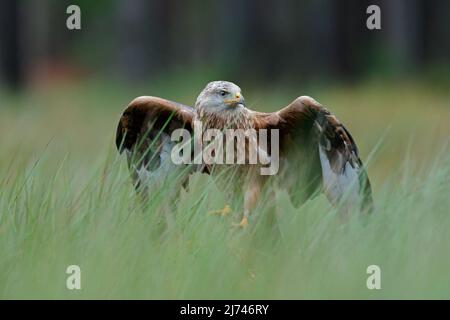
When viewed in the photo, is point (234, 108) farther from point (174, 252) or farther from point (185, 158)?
point (174, 252)

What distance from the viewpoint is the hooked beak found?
587 centimetres

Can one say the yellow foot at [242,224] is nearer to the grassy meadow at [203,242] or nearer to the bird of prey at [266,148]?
the grassy meadow at [203,242]

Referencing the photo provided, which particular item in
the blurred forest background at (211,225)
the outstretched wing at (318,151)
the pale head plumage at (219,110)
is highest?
the pale head plumage at (219,110)

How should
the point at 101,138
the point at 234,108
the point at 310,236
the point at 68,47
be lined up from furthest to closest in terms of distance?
the point at 68,47 < the point at 101,138 < the point at 234,108 < the point at 310,236

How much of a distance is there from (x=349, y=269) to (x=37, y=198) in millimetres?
1518

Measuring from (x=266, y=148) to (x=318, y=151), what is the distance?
0.92 ft

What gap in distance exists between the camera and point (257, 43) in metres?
27.3

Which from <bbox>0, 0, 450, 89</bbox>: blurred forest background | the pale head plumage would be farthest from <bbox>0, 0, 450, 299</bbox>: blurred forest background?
<bbox>0, 0, 450, 89</bbox>: blurred forest background

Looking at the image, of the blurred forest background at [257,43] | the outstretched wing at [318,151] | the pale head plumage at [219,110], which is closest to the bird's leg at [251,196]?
the outstretched wing at [318,151]

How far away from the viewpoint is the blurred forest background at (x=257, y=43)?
22.3 meters

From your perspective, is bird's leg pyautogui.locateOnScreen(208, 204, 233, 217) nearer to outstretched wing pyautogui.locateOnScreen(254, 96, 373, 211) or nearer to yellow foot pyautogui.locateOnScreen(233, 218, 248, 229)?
yellow foot pyautogui.locateOnScreen(233, 218, 248, 229)

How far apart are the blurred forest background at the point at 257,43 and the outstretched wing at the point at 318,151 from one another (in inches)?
580

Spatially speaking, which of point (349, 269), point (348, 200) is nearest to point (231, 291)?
point (349, 269)
